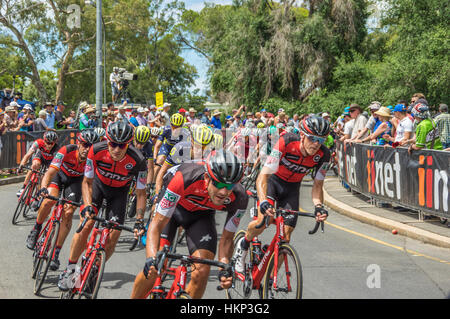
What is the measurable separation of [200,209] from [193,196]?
0.27m

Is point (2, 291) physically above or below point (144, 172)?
below

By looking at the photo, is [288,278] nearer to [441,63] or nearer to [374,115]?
[374,115]

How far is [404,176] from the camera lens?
1144 cm

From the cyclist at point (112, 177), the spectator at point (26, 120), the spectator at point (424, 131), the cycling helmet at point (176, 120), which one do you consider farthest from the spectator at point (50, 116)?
the cyclist at point (112, 177)

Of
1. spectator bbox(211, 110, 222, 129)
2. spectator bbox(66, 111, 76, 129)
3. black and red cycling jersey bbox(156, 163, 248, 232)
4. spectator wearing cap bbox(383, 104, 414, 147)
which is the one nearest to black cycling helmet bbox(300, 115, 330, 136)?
black and red cycling jersey bbox(156, 163, 248, 232)

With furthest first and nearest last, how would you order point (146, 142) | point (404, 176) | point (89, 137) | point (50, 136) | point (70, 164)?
point (146, 142), point (404, 176), point (50, 136), point (70, 164), point (89, 137)

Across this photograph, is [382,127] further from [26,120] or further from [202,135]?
[26,120]

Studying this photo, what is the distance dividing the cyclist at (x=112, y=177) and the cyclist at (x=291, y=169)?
4.58ft

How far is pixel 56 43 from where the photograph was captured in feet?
143

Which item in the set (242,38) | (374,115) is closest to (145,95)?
(242,38)

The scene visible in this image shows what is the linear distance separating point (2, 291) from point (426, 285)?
5173 mm

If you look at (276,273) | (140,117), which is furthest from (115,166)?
(140,117)

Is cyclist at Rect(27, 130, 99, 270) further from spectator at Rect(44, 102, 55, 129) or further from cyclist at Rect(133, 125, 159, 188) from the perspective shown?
spectator at Rect(44, 102, 55, 129)
